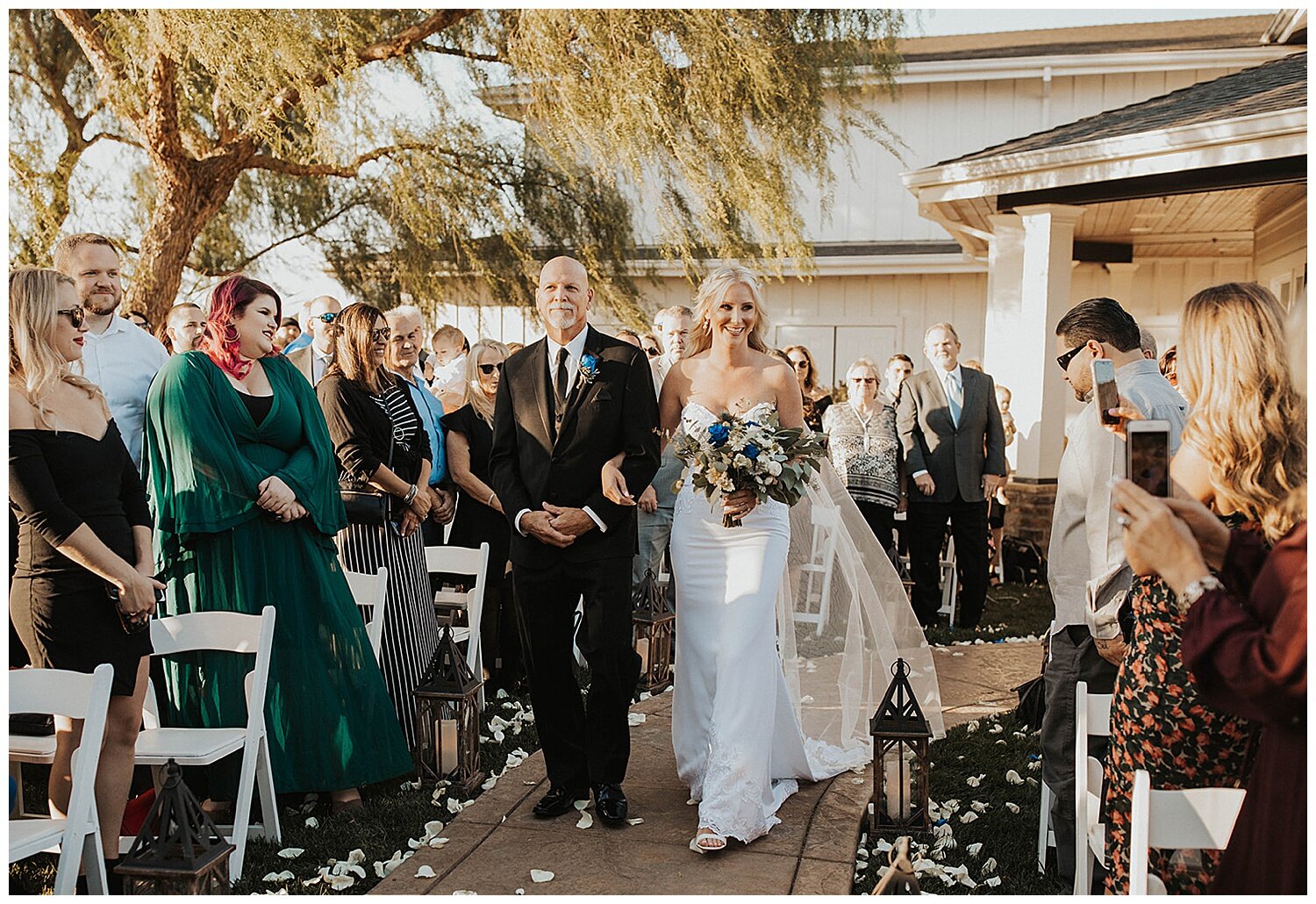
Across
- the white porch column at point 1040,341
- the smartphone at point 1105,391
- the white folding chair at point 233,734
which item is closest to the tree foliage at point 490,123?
the white porch column at point 1040,341

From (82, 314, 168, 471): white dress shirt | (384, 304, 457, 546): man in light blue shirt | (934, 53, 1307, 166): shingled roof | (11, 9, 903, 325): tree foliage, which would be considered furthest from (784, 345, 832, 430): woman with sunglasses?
(82, 314, 168, 471): white dress shirt

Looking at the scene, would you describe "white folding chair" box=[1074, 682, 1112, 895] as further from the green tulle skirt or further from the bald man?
the green tulle skirt

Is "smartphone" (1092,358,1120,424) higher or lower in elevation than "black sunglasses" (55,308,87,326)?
lower

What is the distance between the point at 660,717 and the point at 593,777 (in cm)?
172

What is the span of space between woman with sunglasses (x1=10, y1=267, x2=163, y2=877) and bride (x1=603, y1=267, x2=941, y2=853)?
1946mm

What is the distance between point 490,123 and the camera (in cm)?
1328

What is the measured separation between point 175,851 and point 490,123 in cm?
1132

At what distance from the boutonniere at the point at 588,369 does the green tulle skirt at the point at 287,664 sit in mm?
1445

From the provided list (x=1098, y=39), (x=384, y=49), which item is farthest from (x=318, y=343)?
(x=1098, y=39)

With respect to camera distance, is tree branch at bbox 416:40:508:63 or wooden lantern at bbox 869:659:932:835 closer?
wooden lantern at bbox 869:659:932:835

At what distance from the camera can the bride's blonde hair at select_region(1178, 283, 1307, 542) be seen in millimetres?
2705

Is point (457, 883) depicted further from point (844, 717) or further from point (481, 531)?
point (481, 531)

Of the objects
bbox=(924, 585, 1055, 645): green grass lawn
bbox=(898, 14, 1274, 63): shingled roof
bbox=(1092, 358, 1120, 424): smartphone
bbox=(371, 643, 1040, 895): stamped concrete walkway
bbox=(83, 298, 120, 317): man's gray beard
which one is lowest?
bbox=(924, 585, 1055, 645): green grass lawn

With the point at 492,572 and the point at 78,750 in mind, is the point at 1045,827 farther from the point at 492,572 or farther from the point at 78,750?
the point at 492,572
